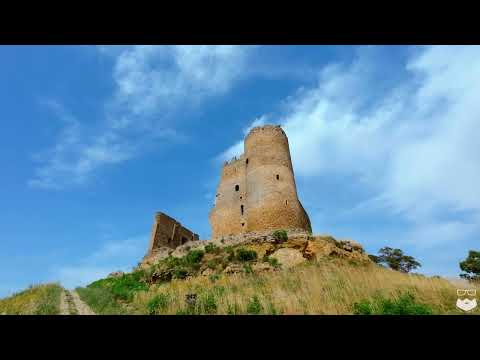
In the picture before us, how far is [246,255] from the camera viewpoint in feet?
59.4

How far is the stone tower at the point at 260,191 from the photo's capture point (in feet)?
74.9

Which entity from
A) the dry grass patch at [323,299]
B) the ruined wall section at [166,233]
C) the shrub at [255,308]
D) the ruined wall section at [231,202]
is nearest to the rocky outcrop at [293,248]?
the ruined wall section at [231,202]

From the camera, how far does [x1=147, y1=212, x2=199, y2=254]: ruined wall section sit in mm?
29266

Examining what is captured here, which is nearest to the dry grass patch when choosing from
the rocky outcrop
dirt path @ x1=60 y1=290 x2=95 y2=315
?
dirt path @ x1=60 y1=290 x2=95 y2=315

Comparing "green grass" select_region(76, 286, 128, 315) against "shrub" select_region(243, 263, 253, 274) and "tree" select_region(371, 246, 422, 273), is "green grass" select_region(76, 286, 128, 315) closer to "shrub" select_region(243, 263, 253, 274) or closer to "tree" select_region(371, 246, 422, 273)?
"shrub" select_region(243, 263, 253, 274)

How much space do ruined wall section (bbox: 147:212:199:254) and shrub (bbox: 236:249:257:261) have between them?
13.3 meters

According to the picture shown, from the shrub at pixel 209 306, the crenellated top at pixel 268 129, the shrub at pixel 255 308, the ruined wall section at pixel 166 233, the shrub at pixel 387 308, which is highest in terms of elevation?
the crenellated top at pixel 268 129

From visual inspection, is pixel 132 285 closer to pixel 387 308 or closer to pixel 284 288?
pixel 284 288

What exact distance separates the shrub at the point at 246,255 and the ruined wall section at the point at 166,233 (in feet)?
43.6
